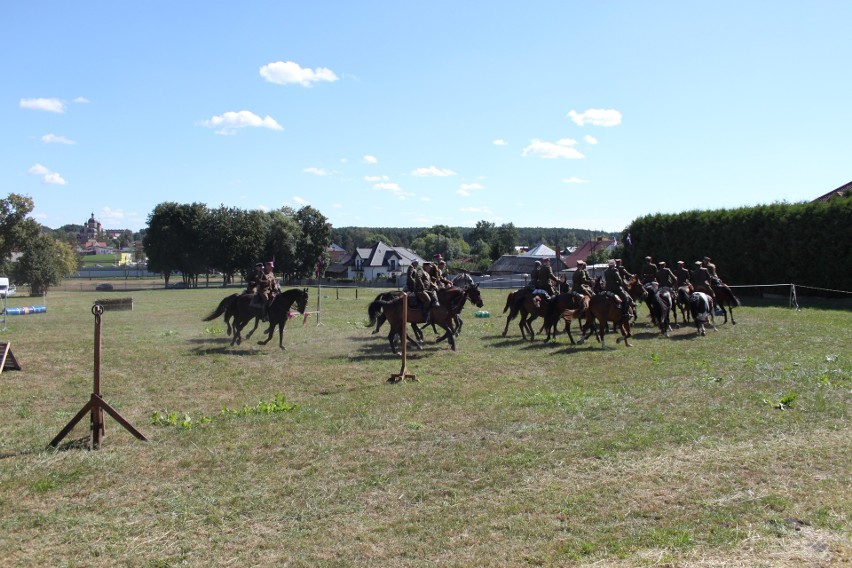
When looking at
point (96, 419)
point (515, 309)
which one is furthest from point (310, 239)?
point (96, 419)

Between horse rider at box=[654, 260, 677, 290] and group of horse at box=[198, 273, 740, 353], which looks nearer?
group of horse at box=[198, 273, 740, 353]

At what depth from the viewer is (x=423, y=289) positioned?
683 inches

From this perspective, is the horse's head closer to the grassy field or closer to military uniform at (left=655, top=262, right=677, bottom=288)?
the grassy field

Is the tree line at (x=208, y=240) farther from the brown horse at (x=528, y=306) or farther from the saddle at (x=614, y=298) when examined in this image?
the saddle at (x=614, y=298)

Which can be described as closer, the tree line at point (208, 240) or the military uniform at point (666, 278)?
the military uniform at point (666, 278)

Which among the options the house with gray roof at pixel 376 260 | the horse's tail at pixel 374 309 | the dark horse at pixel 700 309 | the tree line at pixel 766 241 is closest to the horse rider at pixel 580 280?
the dark horse at pixel 700 309

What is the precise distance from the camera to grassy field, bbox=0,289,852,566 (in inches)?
215

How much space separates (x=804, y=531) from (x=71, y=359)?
16693 mm

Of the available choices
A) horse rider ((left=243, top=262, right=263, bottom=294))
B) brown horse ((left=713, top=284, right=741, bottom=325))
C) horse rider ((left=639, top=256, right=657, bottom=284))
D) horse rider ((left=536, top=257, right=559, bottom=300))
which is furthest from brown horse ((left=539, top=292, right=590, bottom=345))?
horse rider ((left=243, top=262, right=263, bottom=294))

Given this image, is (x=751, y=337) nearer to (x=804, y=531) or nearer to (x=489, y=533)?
(x=804, y=531)

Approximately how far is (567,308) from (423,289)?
4437 mm

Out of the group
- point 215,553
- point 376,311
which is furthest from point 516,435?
point 376,311

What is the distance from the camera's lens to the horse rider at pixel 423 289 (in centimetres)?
1719

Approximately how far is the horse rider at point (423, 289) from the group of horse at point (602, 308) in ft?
11.8
